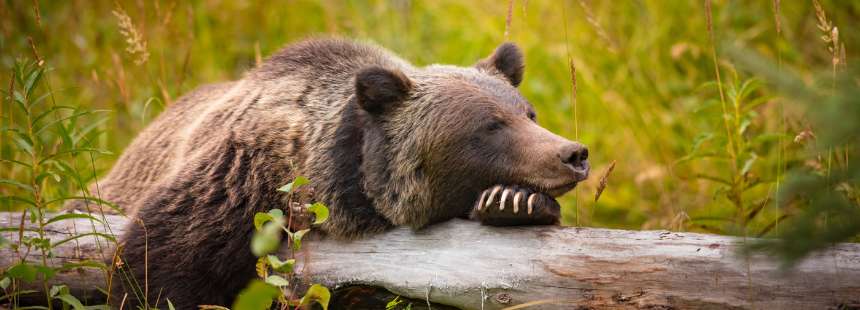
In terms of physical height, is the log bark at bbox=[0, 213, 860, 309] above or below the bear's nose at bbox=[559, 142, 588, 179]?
below

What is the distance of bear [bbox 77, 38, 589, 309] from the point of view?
3.74m

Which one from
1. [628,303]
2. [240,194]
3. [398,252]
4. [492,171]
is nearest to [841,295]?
[628,303]

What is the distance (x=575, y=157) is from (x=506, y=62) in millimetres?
1170

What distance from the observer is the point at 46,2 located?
329 inches

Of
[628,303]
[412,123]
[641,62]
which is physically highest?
[641,62]

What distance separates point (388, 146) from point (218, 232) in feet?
3.07

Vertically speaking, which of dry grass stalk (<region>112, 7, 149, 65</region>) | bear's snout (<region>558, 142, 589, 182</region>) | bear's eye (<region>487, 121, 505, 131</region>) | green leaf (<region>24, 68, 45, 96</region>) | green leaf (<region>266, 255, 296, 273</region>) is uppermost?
dry grass stalk (<region>112, 7, 149, 65</region>)

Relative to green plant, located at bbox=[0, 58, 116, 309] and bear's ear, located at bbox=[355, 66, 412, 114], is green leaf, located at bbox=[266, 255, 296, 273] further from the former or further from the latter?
bear's ear, located at bbox=[355, 66, 412, 114]

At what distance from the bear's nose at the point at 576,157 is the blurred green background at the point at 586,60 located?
131 centimetres

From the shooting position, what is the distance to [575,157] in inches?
137

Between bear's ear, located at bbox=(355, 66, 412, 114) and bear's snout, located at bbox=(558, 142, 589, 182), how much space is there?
967 millimetres

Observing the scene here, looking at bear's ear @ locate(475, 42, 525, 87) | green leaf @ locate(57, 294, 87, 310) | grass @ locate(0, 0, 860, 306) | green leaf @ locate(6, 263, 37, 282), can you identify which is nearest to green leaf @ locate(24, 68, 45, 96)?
grass @ locate(0, 0, 860, 306)

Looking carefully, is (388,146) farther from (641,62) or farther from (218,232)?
(641,62)

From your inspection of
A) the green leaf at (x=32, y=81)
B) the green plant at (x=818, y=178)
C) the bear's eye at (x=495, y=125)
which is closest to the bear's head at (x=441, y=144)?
the bear's eye at (x=495, y=125)
